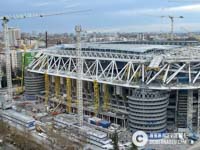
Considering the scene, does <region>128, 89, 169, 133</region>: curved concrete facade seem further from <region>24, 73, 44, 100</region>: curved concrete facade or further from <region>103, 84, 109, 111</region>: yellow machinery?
<region>24, 73, 44, 100</region>: curved concrete facade

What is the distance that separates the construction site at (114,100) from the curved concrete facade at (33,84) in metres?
4.38

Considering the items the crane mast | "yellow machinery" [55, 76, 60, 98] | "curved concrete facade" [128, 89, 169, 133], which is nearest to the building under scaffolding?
"curved concrete facade" [128, 89, 169, 133]

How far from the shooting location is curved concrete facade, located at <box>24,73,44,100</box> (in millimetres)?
80562

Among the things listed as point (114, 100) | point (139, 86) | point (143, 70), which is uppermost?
point (143, 70)

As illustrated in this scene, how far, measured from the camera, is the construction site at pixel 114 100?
55531 mm

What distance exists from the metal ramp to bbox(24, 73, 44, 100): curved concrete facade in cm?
3231

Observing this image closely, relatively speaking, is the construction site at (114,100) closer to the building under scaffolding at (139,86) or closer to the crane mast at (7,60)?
the building under scaffolding at (139,86)

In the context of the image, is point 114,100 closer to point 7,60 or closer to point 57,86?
point 57,86

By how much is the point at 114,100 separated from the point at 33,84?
2432 centimetres

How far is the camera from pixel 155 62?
58.8 meters

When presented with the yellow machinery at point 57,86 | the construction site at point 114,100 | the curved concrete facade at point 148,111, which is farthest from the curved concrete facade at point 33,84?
the curved concrete facade at point 148,111

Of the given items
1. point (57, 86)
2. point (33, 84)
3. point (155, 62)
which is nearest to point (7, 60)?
point (33, 84)

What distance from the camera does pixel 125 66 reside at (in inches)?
2485

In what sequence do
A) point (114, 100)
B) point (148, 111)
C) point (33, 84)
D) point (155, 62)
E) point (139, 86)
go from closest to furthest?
1. point (148, 111)
2. point (139, 86)
3. point (155, 62)
4. point (114, 100)
5. point (33, 84)
